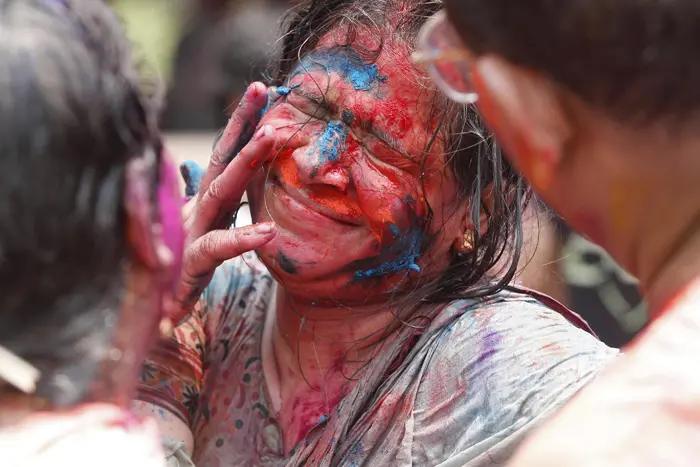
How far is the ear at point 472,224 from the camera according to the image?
194cm

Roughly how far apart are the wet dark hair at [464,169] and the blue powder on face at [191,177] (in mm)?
427

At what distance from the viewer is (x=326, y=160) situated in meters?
1.84

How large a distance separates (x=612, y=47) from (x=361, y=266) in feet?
3.13

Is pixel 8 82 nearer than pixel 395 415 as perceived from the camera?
Yes

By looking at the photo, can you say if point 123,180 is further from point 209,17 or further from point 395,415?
point 209,17

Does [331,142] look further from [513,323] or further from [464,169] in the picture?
[513,323]

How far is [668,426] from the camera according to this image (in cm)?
92

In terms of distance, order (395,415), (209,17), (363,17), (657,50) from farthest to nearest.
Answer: (209,17) → (363,17) → (395,415) → (657,50)

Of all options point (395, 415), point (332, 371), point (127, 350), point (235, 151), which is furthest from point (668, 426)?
Result: point (235, 151)

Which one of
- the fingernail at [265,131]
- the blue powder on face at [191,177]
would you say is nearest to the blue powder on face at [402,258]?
the fingernail at [265,131]

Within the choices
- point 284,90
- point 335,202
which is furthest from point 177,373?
point 284,90

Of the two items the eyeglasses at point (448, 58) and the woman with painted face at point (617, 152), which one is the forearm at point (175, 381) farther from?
the woman with painted face at point (617, 152)

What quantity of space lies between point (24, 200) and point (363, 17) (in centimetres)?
116

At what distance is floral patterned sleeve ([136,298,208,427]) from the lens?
6.47 feet
